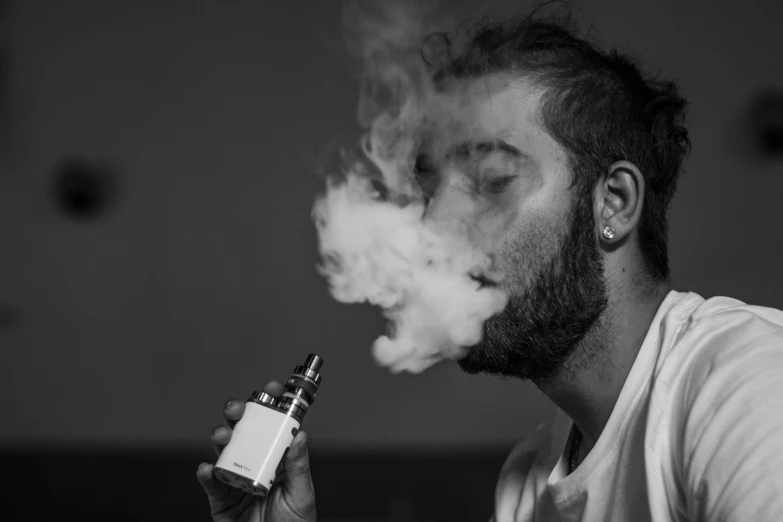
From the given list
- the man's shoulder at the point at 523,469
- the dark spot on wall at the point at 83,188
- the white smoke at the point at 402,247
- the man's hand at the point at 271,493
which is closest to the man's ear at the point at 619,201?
the white smoke at the point at 402,247

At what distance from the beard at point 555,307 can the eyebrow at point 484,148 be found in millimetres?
138

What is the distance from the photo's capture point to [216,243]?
106 inches

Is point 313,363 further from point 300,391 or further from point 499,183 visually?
point 499,183

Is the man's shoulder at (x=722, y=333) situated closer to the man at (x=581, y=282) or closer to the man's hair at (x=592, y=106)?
the man at (x=581, y=282)

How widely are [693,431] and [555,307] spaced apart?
1.17ft

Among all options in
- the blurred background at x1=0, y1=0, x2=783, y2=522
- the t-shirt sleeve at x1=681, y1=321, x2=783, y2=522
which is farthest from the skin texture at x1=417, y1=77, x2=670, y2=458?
the blurred background at x1=0, y1=0, x2=783, y2=522

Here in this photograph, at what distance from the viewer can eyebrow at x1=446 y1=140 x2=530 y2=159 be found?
1.35m

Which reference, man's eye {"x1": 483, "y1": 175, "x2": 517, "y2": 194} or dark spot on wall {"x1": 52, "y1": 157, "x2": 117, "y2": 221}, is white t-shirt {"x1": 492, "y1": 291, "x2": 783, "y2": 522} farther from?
dark spot on wall {"x1": 52, "y1": 157, "x2": 117, "y2": 221}

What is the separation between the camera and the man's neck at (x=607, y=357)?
4.34 ft

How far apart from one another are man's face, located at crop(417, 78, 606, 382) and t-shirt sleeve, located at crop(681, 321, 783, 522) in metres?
0.28

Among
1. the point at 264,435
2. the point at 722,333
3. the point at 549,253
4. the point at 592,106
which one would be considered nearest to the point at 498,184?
the point at 549,253

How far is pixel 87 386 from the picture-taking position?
106 inches

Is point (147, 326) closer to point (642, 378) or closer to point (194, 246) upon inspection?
point (194, 246)

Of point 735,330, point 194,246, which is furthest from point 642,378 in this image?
point 194,246
